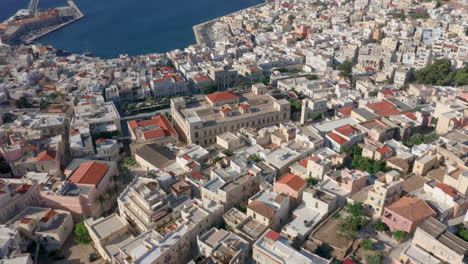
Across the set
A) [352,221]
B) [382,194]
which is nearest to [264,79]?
→ [382,194]

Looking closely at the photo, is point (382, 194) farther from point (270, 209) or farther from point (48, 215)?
point (48, 215)

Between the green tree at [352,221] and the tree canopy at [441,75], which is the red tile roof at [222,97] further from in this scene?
the tree canopy at [441,75]

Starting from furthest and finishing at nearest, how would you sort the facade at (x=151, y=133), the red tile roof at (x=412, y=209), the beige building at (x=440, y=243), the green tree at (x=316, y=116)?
the green tree at (x=316, y=116) → the facade at (x=151, y=133) → the red tile roof at (x=412, y=209) → the beige building at (x=440, y=243)

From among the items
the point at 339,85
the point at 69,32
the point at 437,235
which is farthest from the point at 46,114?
the point at 69,32

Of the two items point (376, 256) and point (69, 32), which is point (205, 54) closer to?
point (69, 32)

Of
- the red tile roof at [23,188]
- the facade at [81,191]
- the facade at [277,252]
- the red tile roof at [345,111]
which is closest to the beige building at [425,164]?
the red tile roof at [345,111]

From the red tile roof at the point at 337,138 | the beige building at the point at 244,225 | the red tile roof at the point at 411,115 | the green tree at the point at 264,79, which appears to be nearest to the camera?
the beige building at the point at 244,225
